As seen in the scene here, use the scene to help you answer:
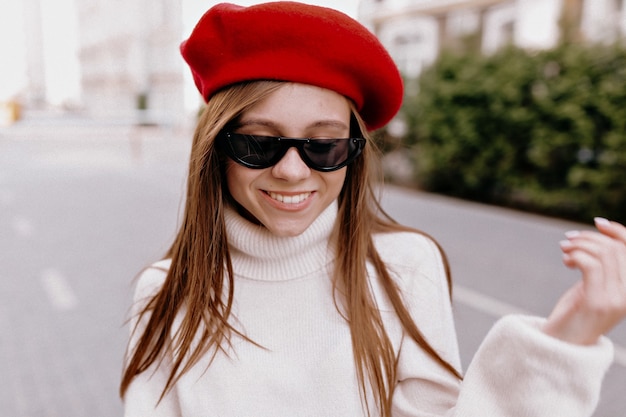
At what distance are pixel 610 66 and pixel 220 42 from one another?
24.8ft

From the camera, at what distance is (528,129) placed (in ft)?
28.4

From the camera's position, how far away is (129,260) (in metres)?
6.20

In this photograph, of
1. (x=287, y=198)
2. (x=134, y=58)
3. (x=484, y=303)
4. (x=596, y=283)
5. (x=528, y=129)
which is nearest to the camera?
(x=596, y=283)

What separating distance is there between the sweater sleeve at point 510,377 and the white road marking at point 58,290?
4.24 meters

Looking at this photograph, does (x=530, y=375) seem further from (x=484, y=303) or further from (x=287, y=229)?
(x=484, y=303)

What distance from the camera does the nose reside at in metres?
1.20

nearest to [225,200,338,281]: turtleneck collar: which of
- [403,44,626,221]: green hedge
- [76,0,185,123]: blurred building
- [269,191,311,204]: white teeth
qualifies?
[269,191,311,204]: white teeth

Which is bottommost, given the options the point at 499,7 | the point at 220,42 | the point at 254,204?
the point at 254,204

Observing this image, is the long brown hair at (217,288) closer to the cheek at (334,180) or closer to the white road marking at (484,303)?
the cheek at (334,180)

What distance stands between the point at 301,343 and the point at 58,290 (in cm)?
463

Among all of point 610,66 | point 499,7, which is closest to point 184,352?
point 610,66

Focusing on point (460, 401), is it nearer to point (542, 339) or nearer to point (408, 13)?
point (542, 339)

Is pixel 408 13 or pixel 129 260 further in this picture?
pixel 408 13

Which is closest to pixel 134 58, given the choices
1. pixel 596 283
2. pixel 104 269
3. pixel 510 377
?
pixel 104 269
